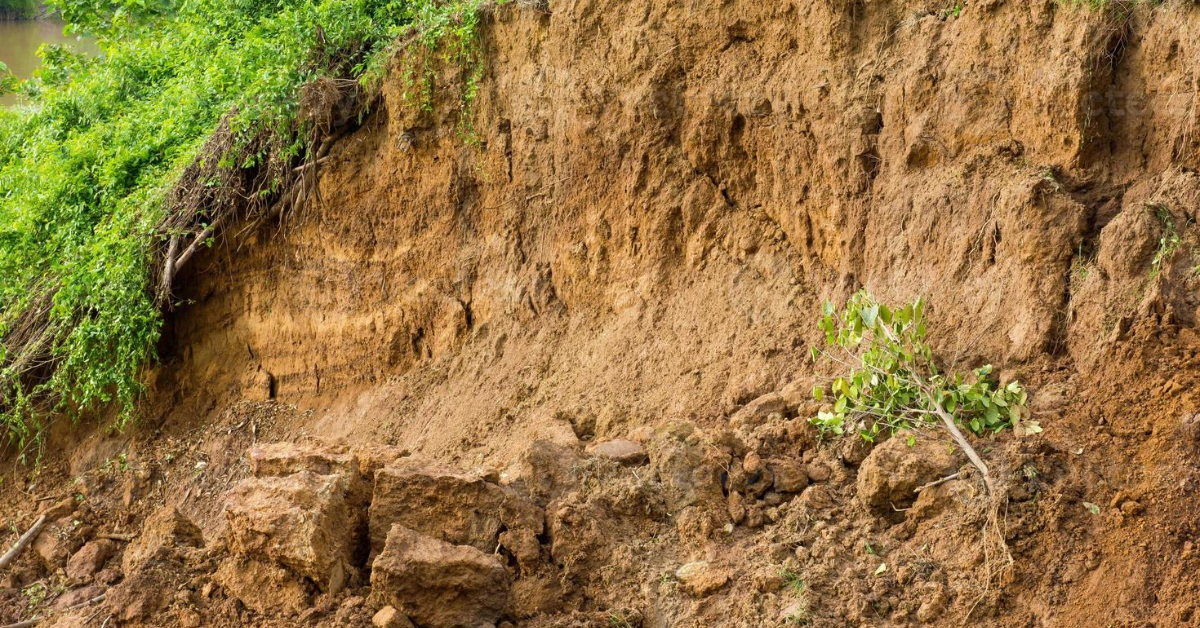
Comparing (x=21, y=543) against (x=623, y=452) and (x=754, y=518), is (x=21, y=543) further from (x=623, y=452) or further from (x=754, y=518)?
Result: (x=754, y=518)

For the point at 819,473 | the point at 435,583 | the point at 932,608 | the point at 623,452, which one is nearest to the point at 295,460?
the point at 435,583

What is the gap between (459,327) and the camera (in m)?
6.96

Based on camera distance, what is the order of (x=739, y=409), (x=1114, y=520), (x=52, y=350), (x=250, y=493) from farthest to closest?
(x=52, y=350) < (x=739, y=409) < (x=250, y=493) < (x=1114, y=520)

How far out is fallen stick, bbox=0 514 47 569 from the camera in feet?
20.0

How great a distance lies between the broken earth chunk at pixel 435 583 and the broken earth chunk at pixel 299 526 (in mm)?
248

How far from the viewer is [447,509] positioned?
4.59 m

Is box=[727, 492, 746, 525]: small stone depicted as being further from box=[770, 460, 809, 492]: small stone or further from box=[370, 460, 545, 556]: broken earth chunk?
box=[370, 460, 545, 556]: broken earth chunk

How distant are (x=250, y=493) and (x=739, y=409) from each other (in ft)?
7.09

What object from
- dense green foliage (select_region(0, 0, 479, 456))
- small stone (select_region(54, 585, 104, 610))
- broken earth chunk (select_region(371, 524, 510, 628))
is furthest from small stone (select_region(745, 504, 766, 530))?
dense green foliage (select_region(0, 0, 479, 456))

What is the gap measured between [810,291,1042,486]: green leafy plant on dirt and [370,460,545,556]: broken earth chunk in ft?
4.33

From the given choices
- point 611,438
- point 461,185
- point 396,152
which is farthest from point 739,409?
point 396,152

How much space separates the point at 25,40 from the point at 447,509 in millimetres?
31182

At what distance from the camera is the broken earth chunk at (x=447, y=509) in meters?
4.58

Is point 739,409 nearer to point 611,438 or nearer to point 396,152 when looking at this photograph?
point 611,438
